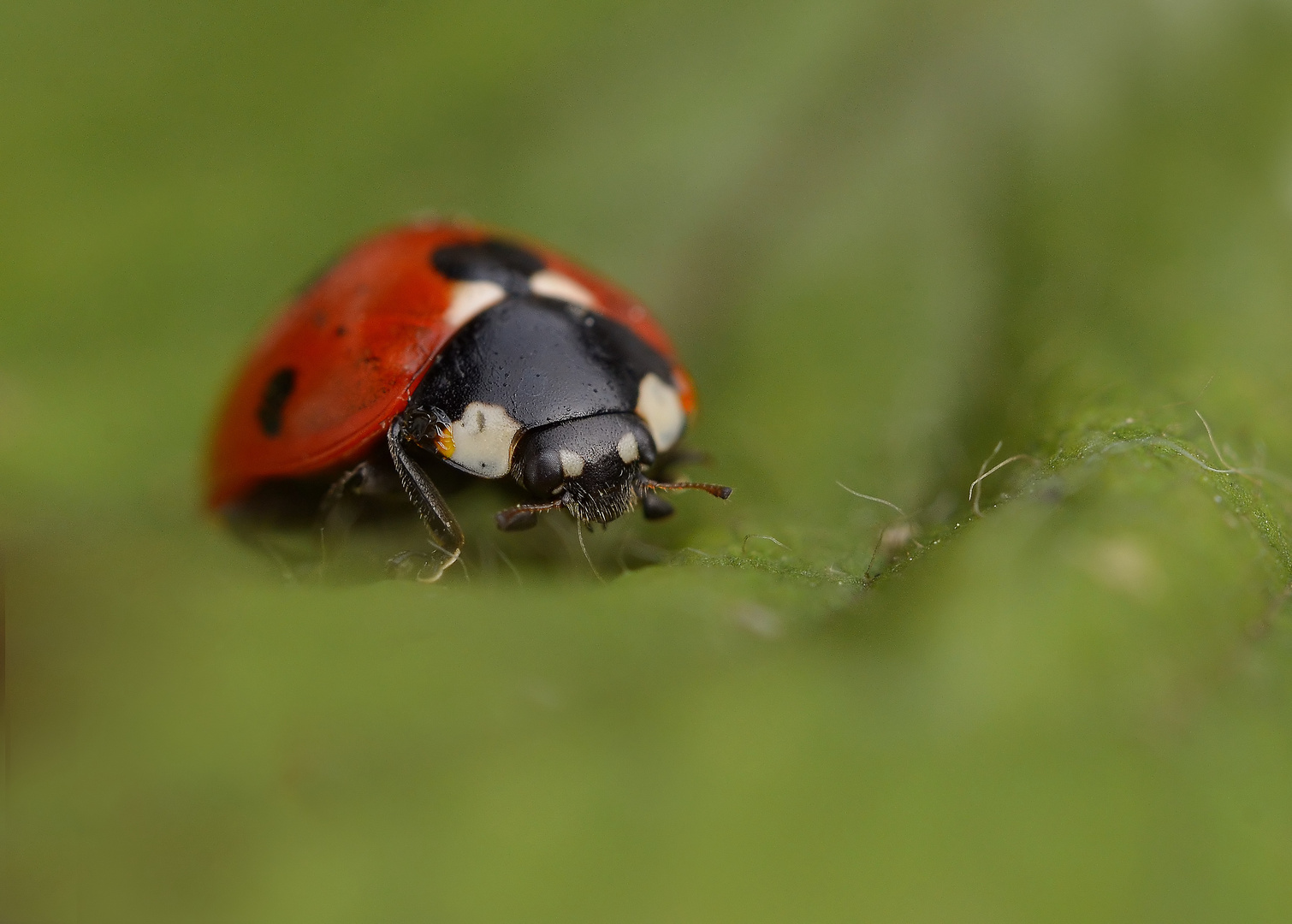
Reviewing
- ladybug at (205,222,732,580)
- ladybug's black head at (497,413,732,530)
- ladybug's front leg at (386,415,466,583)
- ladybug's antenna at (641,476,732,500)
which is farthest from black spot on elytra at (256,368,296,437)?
ladybug's antenna at (641,476,732,500)

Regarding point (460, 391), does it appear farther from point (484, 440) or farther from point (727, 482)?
point (727, 482)

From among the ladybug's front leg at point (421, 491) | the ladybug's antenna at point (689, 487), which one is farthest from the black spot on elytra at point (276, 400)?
the ladybug's antenna at point (689, 487)

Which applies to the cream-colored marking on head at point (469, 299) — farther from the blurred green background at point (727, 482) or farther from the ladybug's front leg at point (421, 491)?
the blurred green background at point (727, 482)

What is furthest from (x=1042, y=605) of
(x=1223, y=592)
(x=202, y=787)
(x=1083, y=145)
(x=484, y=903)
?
(x=1083, y=145)

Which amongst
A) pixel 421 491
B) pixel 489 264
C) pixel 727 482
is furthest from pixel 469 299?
pixel 727 482

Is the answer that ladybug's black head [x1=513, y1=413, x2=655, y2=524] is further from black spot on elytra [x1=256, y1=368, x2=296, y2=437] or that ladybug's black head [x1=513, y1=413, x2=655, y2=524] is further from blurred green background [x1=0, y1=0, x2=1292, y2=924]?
black spot on elytra [x1=256, y1=368, x2=296, y2=437]
